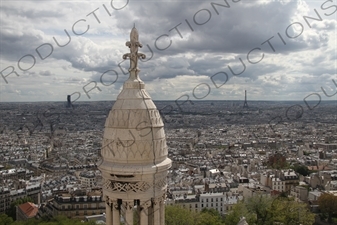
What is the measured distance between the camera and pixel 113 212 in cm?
642

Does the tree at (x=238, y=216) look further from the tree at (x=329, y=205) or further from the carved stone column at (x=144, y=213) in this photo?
the carved stone column at (x=144, y=213)

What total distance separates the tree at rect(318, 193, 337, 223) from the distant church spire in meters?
39.9

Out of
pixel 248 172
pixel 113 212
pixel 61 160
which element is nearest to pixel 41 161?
pixel 61 160

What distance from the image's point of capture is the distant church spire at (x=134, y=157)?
6156 mm

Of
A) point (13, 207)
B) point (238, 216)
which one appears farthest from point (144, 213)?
point (13, 207)

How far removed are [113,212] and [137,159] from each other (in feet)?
3.31

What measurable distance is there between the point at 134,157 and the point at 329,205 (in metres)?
40.7

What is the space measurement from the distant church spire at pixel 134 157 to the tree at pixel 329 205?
131 ft

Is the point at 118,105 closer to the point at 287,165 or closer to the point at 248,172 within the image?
the point at 248,172

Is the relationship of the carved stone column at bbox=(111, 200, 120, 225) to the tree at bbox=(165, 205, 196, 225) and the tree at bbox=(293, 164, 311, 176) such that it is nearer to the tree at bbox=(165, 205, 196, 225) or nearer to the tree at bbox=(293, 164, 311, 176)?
the tree at bbox=(165, 205, 196, 225)

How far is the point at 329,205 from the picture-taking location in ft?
137

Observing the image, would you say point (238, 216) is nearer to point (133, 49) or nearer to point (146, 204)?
point (146, 204)

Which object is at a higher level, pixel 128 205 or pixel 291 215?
pixel 128 205

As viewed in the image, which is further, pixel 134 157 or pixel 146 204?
pixel 146 204
